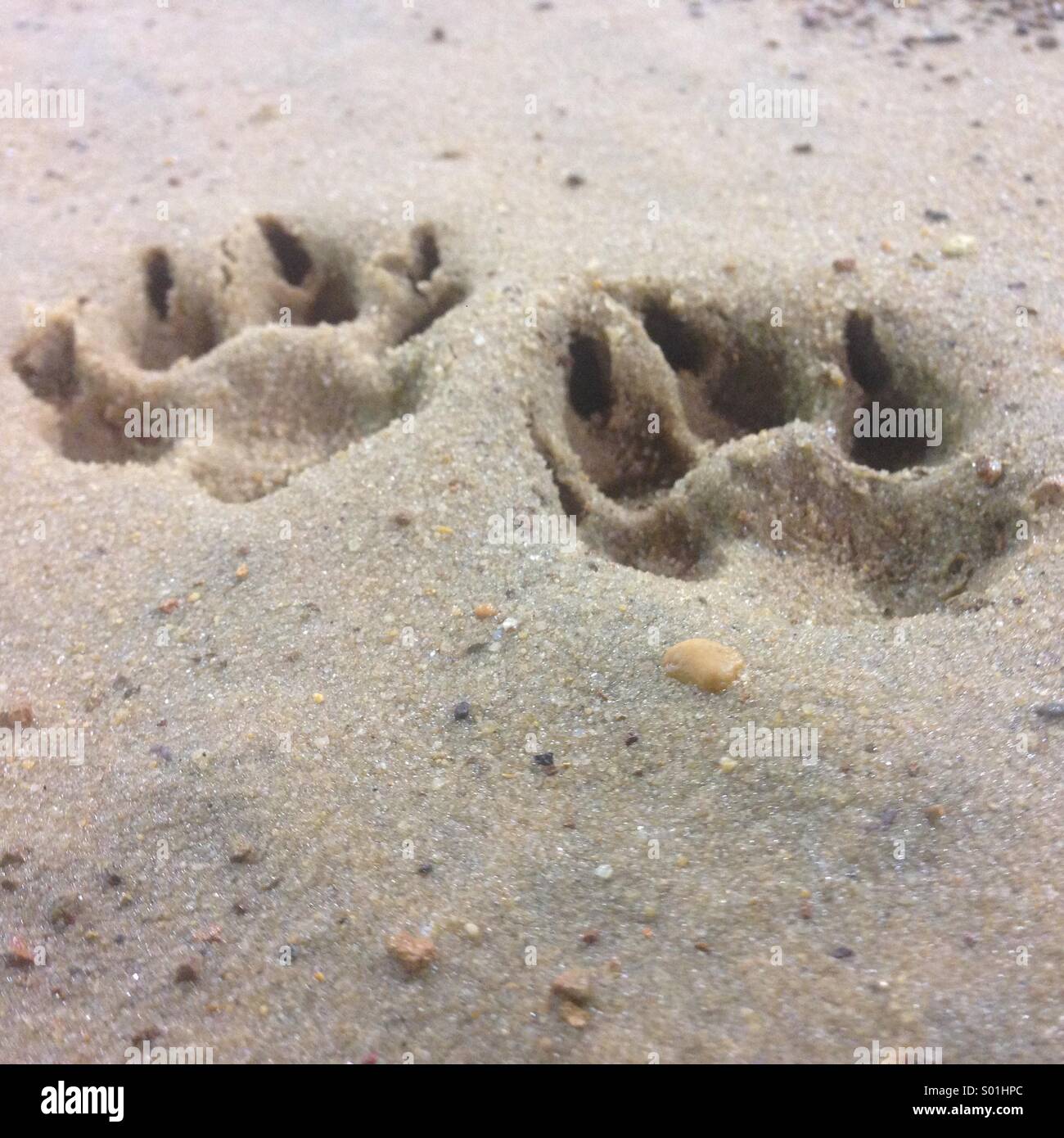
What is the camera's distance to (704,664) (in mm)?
1973

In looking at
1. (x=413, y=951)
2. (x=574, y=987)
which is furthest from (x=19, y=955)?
(x=574, y=987)

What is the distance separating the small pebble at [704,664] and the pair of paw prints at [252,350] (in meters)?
1.07

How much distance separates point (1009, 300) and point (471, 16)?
102 inches

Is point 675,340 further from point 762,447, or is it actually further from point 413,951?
point 413,951

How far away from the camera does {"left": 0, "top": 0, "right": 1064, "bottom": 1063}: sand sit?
164 centimetres

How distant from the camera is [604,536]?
2.44 meters

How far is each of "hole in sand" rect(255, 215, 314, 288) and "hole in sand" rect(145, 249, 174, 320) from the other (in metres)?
0.32

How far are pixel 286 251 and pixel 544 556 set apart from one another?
160cm

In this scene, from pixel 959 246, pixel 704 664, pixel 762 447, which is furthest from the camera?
pixel 959 246

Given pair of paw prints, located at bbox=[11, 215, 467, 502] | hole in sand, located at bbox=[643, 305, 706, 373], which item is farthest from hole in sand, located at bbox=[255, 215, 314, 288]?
hole in sand, located at bbox=[643, 305, 706, 373]

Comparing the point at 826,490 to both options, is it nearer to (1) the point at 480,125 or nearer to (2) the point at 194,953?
(2) the point at 194,953

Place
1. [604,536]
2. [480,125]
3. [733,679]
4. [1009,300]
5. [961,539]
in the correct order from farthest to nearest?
1. [480,125]
2. [1009,300]
3. [604,536]
4. [961,539]
5. [733,679]

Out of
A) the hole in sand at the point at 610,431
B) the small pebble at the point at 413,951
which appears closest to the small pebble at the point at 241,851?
the small pebble at the point at 413,951

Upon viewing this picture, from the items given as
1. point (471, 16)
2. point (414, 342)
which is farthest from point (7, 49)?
point (414, 342)
